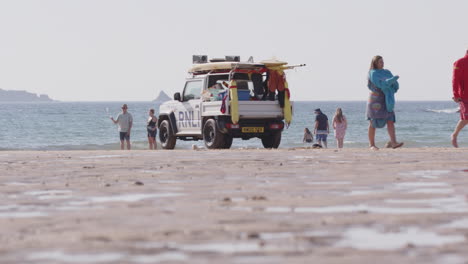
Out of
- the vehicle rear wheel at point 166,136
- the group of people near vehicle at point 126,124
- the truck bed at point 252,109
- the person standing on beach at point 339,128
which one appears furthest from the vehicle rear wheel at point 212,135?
the person standing on beach at point 339,128

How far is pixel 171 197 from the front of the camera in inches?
310

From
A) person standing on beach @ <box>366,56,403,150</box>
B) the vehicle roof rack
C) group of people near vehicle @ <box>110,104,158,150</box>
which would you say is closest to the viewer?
person standing on beach @ <box>366,56,403,150</box>

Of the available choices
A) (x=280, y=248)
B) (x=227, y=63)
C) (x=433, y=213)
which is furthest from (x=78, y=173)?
(x=227, y=63)

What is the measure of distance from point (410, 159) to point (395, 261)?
28.1ft

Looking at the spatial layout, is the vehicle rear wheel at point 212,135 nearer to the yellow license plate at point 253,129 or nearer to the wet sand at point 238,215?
the yellow license plate at point 253,129

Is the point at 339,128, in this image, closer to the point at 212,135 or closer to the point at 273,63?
the point at 273,63

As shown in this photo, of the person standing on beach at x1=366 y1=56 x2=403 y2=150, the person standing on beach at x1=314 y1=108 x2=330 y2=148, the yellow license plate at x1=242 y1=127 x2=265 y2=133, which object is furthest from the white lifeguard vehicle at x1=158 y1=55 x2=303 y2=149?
the person standing on beach at x1=366 y1=56 x2=403 y2=150

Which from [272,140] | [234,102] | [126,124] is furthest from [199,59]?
[126,124]

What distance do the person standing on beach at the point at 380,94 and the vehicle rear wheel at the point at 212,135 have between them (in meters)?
4.48

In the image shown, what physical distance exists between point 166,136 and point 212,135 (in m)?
2.35

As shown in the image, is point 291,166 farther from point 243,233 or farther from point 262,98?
point 262,98

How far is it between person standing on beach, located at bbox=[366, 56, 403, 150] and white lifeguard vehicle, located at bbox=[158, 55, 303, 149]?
407 cm

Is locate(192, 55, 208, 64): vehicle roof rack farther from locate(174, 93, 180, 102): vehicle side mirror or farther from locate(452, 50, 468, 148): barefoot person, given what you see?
locate(452, 50, 468, 148): barefoot person

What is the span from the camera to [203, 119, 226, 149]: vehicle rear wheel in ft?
67.9
